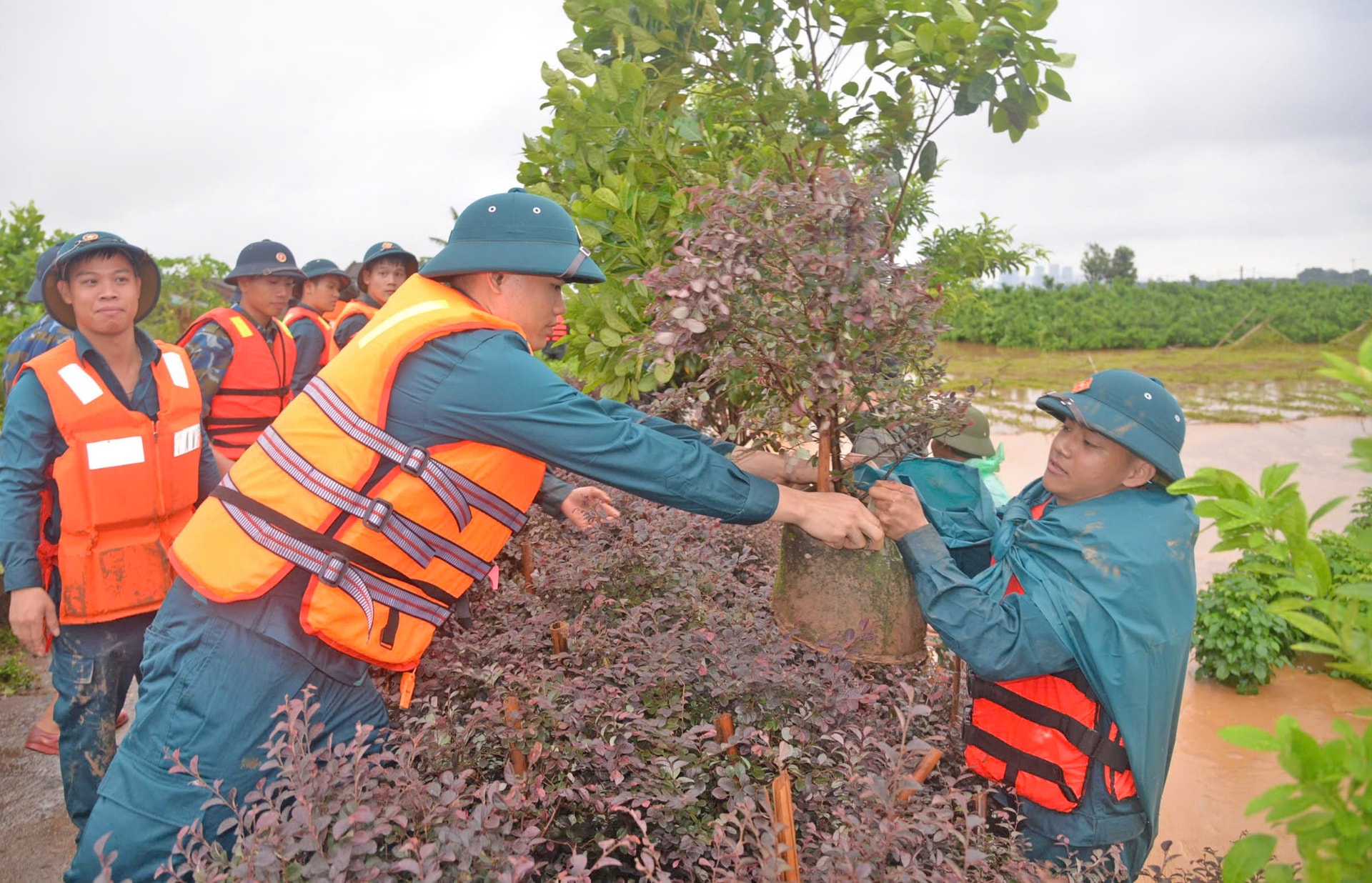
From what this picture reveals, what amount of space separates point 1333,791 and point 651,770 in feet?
4.18

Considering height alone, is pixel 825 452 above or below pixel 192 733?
above

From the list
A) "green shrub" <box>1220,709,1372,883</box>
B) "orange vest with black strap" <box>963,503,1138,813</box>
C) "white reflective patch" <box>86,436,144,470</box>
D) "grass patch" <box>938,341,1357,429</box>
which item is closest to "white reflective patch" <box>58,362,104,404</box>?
"white reflective patch" <box>86,436,144,470</box>

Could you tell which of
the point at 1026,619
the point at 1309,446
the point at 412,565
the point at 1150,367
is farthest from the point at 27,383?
the point at 1150,367

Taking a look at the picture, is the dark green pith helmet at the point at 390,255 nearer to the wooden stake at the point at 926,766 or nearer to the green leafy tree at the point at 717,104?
the green leafy tree at the point at 717,104

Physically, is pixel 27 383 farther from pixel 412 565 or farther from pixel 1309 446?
→ pixel 1309 446

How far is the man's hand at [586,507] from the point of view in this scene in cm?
314

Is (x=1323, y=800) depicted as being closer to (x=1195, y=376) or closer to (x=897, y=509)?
(x=897, y=509)

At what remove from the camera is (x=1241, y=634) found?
6.07m

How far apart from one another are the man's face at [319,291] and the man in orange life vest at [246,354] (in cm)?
194

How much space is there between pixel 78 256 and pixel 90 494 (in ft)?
2.97

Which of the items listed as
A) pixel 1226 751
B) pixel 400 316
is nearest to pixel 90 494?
pixel 400 316

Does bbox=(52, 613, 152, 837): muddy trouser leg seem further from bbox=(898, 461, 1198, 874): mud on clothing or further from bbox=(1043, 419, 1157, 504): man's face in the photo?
bbox=(1043, 419, 1157, 504): man's face

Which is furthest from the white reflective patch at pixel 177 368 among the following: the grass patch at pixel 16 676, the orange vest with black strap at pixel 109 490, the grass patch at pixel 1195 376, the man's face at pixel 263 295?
the grass patch at pixel 1195 376

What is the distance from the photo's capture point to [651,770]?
1.95m
